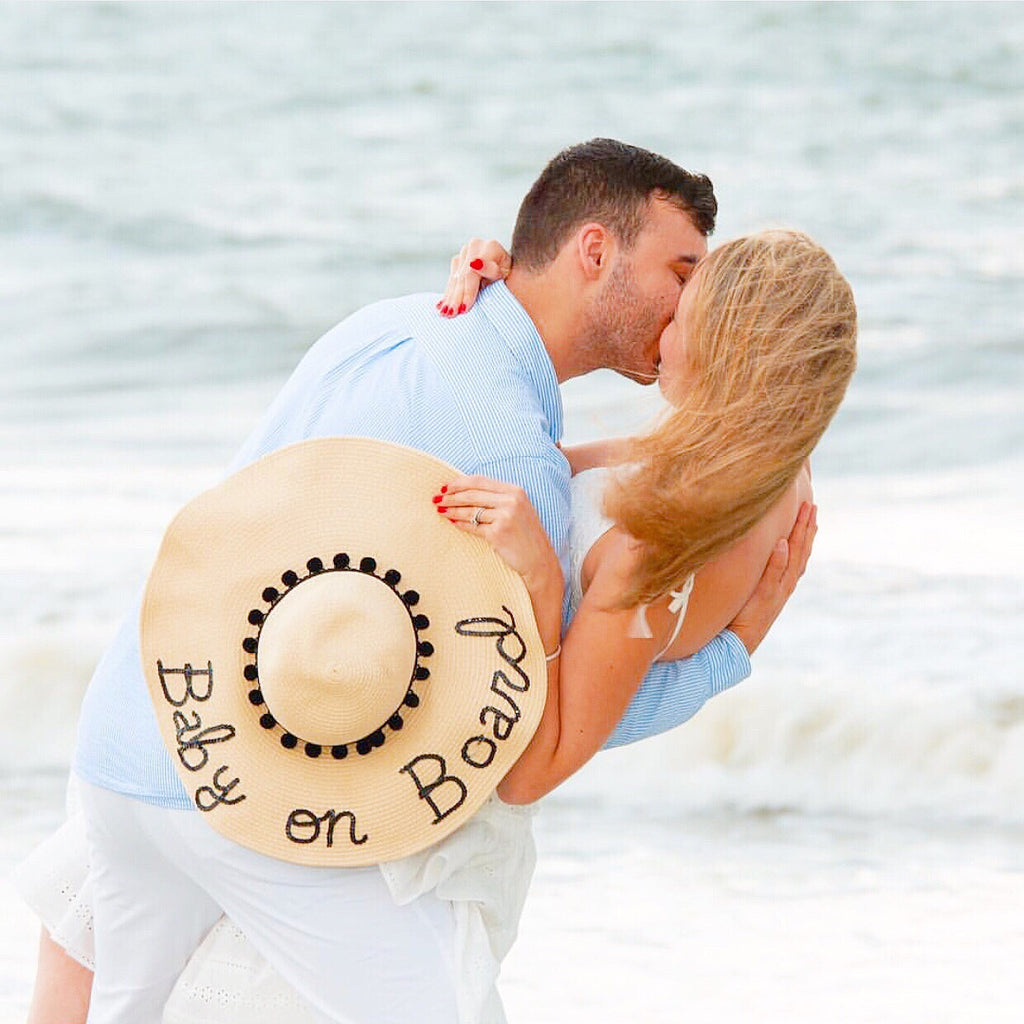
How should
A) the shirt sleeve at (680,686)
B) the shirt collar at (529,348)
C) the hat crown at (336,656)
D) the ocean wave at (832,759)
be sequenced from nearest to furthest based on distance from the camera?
the hat crown at (336,656), the shirt collar at (529,348), the shirt sleeve at (680,686), the ocean wave at (832,759)

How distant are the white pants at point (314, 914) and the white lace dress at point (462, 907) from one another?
0.03 m

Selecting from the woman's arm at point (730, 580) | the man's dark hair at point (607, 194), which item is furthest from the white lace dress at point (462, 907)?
the man's dark hair at point (607, 194)

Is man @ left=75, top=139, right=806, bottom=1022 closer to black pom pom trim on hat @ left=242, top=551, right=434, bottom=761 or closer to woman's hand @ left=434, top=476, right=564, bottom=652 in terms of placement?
woman's hand @ left=434, top=476, right=564, bottom=652

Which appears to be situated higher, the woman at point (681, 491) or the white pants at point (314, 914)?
the woman at point (681, 491)

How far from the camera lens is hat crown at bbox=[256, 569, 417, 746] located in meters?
2.24

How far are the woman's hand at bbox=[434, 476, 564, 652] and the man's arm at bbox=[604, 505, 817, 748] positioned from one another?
33 cm

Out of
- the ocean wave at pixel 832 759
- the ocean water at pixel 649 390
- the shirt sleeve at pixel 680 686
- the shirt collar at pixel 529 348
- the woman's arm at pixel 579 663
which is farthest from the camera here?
the ocean wave at pixel 832 759

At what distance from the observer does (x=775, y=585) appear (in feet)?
8.82

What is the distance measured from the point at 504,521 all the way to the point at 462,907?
569 mm

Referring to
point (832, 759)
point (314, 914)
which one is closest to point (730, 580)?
point (314, 914)

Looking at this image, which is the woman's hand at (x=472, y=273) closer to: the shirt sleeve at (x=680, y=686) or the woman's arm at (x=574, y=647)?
the woman's arm at (x=574, y=647)

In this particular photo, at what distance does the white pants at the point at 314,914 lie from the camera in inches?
94.4

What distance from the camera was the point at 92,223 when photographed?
45.2 ft

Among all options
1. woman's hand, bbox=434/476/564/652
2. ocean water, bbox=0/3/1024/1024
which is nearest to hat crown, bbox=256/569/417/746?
woman's hand, bbox=434/476/564/652
